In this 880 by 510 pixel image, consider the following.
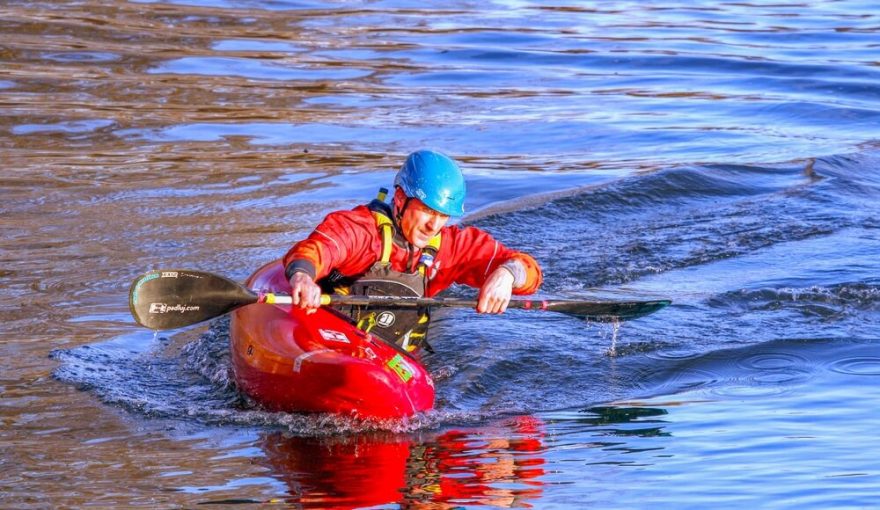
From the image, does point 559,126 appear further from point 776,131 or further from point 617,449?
point 617,449

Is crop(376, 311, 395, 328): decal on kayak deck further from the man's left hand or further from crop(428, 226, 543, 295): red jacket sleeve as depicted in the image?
the man's left hand

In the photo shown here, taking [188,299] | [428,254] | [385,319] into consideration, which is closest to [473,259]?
[428,254]

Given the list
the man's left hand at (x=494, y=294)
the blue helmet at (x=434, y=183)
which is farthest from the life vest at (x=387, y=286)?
the man's left hand at (x=494, y=294)

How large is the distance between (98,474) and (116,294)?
3335mm

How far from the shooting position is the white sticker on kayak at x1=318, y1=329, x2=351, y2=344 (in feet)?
20.5

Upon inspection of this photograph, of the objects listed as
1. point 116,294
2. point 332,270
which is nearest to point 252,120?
point 116,294

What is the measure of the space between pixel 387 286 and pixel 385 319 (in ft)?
0.90

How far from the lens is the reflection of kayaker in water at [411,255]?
20.6 feet

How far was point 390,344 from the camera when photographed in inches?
252

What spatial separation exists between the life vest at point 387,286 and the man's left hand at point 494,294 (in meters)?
0.37

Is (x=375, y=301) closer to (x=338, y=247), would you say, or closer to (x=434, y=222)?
(x=338, y=247)

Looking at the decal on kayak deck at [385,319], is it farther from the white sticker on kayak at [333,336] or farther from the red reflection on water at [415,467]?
the red reflection on water at [415,467]

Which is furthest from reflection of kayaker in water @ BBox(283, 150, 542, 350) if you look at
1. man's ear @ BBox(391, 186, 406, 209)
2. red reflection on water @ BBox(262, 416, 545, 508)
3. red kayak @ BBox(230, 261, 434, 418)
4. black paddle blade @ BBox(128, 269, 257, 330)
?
red reflection on water @ BBox(262, 416, 545, 508)

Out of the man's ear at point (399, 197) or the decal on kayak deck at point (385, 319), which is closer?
the man's ear at point (399, 197)
